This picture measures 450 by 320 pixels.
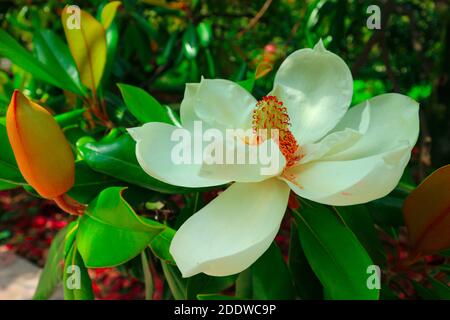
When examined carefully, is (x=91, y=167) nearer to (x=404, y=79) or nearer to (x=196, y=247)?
(x=196, y=247)

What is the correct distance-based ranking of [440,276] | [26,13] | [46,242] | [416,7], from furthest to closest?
[46,242], [416,7], [26,13], [440,276]

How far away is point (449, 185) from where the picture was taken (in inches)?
21.4

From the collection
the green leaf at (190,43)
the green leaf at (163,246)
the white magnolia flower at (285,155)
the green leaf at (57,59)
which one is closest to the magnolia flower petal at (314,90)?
the white magnolia flower at (285,155)

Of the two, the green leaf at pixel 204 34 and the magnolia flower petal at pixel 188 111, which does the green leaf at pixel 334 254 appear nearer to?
the magnolia flower petal at pixel 188 111

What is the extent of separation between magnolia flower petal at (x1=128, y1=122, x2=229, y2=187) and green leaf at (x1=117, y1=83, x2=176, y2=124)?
106 millimetres

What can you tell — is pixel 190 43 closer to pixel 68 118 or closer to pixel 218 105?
pixel 68 118

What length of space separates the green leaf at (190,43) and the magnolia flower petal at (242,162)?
2.79 ft

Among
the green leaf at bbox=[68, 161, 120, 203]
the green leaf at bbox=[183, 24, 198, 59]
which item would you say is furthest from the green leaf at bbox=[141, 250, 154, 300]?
the green leaf at bbox=[183, 24, 198, 59]

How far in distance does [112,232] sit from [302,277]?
33 centimetres

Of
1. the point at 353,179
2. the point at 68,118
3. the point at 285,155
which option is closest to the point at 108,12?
the point at 68,118

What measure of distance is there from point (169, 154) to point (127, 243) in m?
0.12

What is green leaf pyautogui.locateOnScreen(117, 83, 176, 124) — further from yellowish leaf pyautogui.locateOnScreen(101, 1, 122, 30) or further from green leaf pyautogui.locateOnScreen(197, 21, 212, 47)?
green leaf pyautogui.locateOnScreen(197, 21, 212, 47)

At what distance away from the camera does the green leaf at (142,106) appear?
2.18 feet

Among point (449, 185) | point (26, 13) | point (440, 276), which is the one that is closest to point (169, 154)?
point (449, 185)
